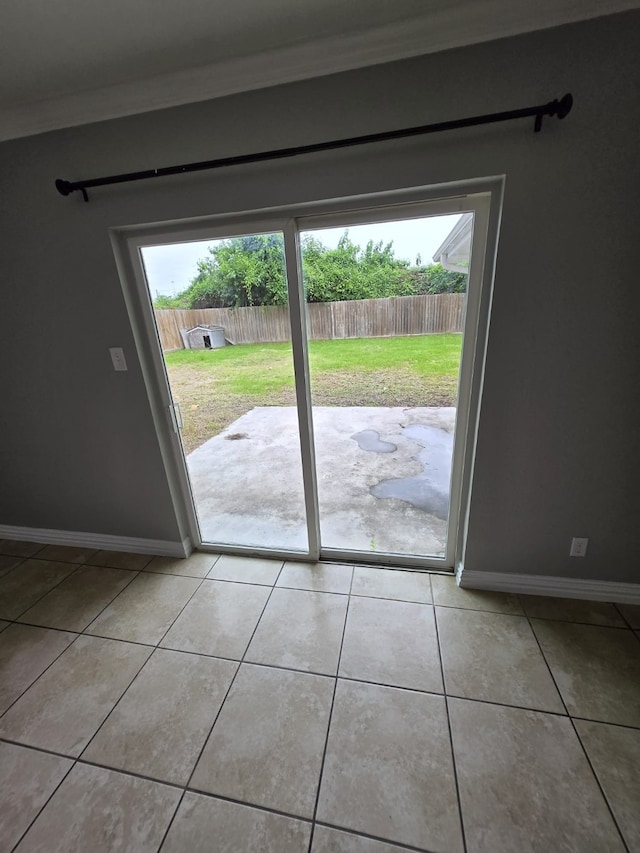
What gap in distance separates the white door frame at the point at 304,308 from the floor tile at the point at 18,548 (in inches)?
45.2

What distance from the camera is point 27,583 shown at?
1.96 metres

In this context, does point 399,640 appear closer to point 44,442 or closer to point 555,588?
point 555,588

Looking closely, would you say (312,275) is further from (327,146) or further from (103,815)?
(103,815)

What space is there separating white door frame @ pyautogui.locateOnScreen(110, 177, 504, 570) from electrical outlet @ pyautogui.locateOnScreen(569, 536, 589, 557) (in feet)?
1.69

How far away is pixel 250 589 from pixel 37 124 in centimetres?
251

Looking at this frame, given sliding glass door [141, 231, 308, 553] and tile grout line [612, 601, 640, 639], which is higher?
sliding glass door [141, 231, 308, 553]

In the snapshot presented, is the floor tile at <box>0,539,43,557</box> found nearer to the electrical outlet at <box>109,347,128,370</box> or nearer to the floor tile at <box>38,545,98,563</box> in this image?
the floor tile at <box>38,545,98,563</box>

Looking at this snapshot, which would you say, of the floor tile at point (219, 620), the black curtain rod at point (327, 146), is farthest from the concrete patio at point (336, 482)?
the black curtain rod at point (327, 146)

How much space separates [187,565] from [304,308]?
173 centimetres

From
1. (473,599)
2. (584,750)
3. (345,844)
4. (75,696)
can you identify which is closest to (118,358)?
(75,696)

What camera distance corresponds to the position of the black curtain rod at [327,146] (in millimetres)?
1113

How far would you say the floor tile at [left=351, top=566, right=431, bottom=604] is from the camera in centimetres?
175

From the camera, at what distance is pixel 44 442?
2.08m

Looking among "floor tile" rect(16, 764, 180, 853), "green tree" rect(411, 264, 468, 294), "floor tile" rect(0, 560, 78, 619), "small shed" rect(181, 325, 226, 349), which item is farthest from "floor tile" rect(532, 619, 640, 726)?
"floor tile" rect(0, 560, 78, 619)
